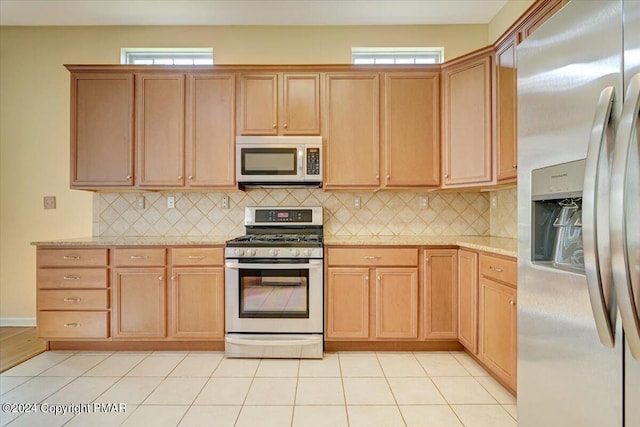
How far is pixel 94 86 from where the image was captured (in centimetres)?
283

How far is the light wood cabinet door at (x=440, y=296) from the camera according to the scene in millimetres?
2604

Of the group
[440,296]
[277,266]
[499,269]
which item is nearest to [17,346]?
[277,266]

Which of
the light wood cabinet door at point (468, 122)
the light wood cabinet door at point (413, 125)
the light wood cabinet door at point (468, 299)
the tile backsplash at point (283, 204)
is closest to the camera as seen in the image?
the light wood cabinet door at point (468, 299)

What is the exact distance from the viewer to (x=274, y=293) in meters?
2.57

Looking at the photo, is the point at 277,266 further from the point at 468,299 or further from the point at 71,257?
the point at 71,257

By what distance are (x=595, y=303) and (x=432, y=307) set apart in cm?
178

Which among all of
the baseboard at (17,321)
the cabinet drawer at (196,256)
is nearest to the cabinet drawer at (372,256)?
the cabinet drawer at (196,256)

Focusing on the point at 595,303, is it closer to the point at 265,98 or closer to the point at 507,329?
the point at 507,329

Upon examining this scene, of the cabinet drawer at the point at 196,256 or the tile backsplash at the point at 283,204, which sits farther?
the tile backsplash at the point at 283,204

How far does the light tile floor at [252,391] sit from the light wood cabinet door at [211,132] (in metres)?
1.50

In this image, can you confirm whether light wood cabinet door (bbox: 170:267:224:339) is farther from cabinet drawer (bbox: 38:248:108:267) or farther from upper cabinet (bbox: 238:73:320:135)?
upper cabinet (bbox: 238:73:320:135)

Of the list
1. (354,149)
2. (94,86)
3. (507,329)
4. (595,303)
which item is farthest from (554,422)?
(94,86)

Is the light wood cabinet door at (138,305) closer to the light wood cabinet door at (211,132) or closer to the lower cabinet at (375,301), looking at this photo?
the light wood cabinet door at (211,132)

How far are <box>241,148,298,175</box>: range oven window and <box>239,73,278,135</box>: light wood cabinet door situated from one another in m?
0.19
